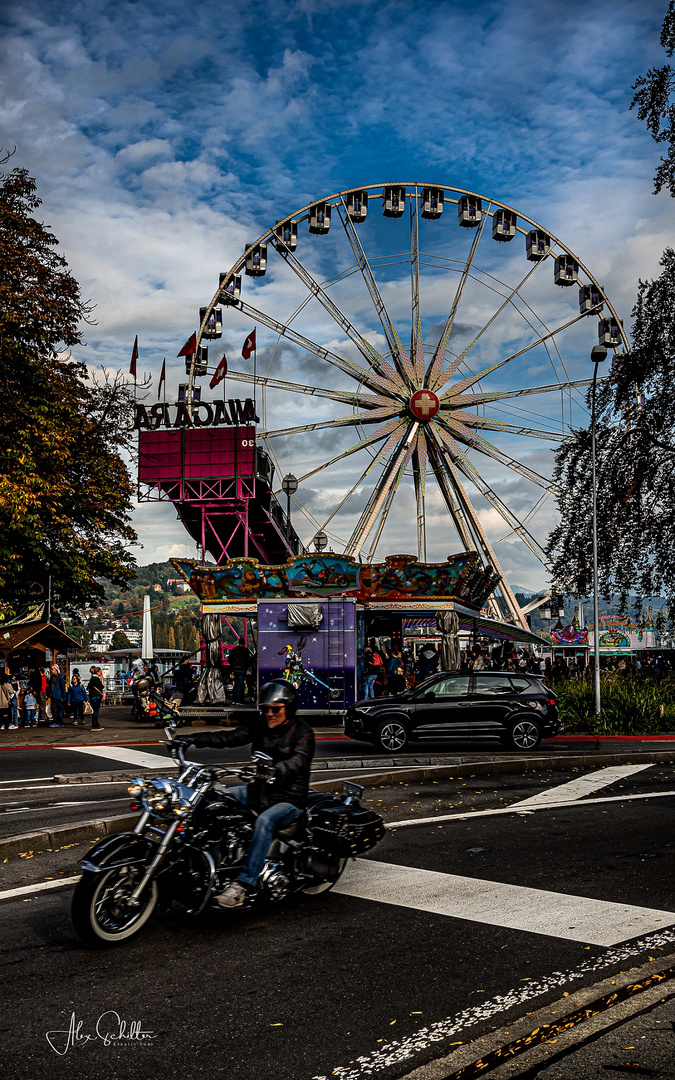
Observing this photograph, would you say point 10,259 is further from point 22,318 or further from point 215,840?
point 215,840

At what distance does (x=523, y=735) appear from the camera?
695 inches

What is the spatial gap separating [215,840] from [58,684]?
2282cm

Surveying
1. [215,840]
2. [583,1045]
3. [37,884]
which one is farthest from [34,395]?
[583,1045]

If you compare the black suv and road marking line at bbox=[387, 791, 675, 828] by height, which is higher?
the black suv

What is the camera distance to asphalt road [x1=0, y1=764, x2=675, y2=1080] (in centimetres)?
425

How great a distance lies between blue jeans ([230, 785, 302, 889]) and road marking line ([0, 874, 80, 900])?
2.16 meters

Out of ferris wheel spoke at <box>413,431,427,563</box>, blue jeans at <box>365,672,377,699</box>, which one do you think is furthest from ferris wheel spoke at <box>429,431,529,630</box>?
blue jeans at <box>365,672,377,699</box>

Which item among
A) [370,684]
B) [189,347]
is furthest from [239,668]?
[189,347]

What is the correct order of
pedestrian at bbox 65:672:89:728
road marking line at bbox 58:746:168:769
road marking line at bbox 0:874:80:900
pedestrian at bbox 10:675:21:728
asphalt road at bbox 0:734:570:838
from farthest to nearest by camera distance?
pedestrian at bbox 65:672:89:728 < pedestrian at bbox 10:675:21:728 < road marking line at bbox 58:746:168:769 < asphalt road at bbox 0:734:570:838 < road marking line at bbox 0:874:80:900

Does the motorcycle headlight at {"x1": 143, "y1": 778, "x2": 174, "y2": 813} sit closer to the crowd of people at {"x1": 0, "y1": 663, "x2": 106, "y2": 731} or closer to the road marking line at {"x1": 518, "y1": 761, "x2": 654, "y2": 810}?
the road marking line at {"x1": 518, "y1": 761, "x2": 654, "y2": 810}

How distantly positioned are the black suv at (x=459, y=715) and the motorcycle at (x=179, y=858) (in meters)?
11.2

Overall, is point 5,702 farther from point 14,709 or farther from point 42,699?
point 42,699

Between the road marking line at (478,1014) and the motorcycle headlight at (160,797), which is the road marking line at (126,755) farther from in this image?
the road marking line at (478,1014)

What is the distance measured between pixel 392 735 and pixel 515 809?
7.02 metres
